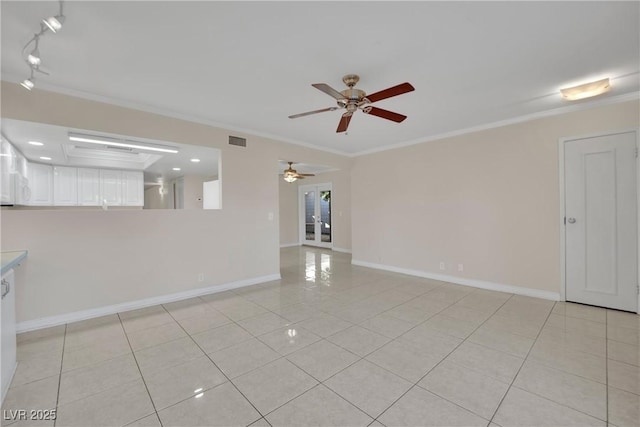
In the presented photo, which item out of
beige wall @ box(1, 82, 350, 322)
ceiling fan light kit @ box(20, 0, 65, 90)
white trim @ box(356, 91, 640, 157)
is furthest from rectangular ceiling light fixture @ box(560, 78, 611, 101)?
ceiling fan light kit @ box(20, 0, 65, 90)

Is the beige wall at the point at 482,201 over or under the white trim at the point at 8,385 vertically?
over

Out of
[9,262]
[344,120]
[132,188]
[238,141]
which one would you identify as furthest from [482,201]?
[132,188]

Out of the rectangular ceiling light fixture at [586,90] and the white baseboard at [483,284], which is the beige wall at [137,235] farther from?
the rectangular ceiling light fixture at [586,90]

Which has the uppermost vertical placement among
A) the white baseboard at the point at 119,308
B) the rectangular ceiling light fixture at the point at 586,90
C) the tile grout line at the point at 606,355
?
the rectangular ceiling light fixture at the point at 586,90

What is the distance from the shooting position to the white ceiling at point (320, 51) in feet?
6.04

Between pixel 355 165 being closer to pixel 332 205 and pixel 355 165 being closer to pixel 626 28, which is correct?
pixel 332 205

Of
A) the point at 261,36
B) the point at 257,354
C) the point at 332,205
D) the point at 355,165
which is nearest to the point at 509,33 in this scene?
the point at 261,36

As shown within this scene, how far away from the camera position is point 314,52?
2285mm

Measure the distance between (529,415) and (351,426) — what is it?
113 cm

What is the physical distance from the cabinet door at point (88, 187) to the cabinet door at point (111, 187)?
0.27 ft

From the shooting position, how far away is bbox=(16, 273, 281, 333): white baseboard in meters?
2.89

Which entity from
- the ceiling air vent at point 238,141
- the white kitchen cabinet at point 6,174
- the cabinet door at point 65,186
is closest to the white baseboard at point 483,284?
the ceiling air vent at point 238,141

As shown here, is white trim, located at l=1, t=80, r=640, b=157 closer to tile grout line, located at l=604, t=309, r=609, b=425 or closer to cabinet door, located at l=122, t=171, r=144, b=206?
tile grout line, located at l=604, t=309, r=609, b=425

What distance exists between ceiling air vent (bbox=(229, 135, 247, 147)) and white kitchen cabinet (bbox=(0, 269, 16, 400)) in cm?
292
